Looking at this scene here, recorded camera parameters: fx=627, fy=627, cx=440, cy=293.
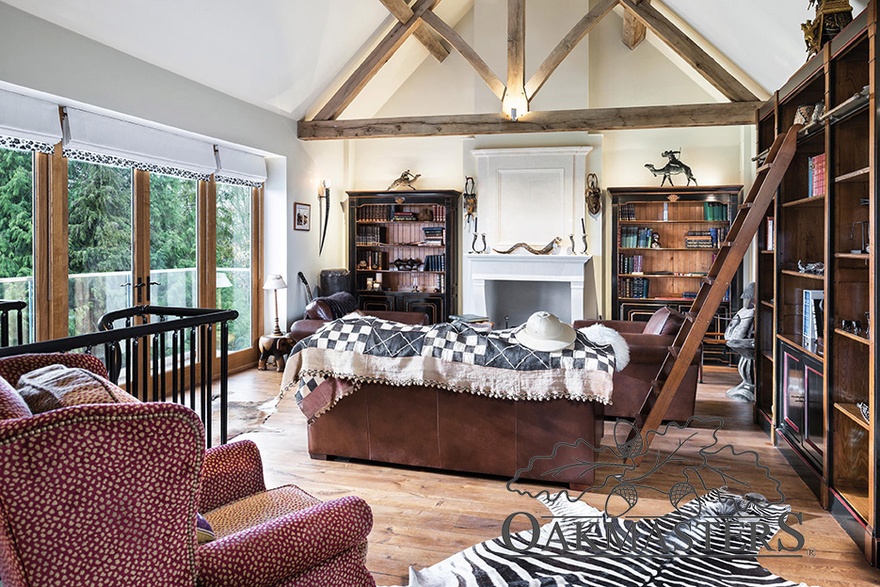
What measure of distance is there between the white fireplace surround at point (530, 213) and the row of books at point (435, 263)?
39 centimetres

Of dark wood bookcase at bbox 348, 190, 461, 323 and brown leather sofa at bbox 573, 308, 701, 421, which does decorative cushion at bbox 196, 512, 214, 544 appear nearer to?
brown leather sofa at bbox 573, 308, 701, 421

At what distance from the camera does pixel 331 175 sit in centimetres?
826

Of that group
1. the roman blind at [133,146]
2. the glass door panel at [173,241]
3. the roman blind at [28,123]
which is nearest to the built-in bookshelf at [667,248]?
the roman blind at [133,146]

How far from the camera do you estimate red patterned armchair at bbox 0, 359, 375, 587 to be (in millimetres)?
1062

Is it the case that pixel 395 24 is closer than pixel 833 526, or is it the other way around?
pixel 833 526

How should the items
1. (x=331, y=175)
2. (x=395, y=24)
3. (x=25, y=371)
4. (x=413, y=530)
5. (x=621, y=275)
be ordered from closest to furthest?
(x=25, y=371) → (x=413, y=530) → (x=395, y=24) → (x=621, y=275) → (x=331, y=175)

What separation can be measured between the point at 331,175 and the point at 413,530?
6.11m

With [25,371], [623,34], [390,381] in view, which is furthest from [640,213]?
[25,371]

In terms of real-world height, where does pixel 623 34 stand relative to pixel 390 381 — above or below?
above

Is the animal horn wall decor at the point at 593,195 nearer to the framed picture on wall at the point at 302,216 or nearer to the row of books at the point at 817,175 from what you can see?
the framed picture on wall at the point at 302,216

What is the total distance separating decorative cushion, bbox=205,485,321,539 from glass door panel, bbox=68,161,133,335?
11.1 feet

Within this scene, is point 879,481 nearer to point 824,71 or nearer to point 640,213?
point 824,71

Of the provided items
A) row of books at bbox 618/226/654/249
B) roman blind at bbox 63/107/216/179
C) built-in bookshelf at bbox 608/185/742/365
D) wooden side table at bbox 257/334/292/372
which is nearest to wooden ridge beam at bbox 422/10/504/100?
built-in bookshelf at bbox 608/185/742/365

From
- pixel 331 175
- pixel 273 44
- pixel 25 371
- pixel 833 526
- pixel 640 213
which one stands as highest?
pixel 273 44
